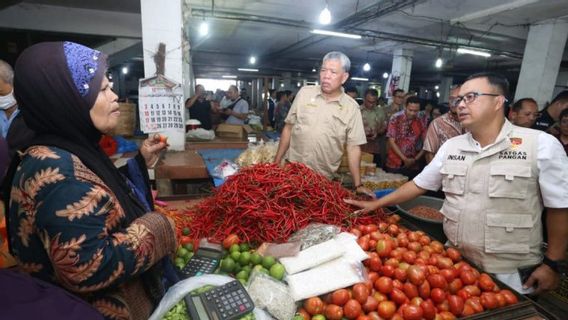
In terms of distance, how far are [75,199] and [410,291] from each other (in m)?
1.42

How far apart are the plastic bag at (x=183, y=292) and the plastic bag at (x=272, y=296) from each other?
0.14ft

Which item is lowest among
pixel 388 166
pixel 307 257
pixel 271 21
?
pixel 388 166

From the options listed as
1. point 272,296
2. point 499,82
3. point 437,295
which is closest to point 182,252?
point 272,296

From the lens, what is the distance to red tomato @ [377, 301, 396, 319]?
130 centimetres

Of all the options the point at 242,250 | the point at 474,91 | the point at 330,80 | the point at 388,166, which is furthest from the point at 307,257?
the point at 388,166

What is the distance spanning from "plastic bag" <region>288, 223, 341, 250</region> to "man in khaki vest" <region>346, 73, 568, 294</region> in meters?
0.84

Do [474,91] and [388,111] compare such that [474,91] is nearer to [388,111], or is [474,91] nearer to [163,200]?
[163,200]

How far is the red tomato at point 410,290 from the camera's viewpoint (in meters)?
1.42

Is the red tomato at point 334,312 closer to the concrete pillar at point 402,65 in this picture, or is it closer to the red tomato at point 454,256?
the red tomato at point 454,256

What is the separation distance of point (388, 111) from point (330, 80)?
17.5 feet

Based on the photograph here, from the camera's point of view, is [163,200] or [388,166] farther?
[388,166]

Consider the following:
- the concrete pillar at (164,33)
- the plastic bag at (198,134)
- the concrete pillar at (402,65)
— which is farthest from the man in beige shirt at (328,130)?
the concrete pillar at (402,65)

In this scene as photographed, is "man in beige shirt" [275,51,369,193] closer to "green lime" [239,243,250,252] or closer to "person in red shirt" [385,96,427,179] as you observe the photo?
"green lime" [239,243,250,252]

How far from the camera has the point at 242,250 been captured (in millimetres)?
1689
